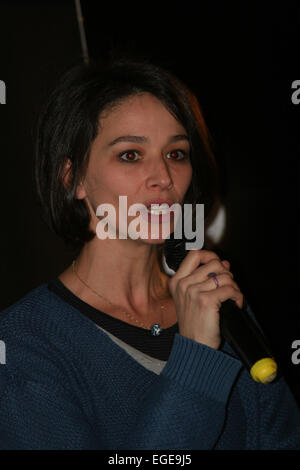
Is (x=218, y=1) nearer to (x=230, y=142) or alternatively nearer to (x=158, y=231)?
(x=230, y=142)

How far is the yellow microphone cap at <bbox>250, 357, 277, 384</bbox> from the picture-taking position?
2.68ft

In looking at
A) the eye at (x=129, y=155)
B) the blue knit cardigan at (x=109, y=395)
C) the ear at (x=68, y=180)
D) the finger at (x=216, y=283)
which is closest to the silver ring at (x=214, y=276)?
the finger at (x=216, y=283)

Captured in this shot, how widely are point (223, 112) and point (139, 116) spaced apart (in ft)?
2.27

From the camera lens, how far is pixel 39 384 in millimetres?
973

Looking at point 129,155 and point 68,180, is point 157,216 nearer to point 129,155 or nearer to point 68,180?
point 129,155

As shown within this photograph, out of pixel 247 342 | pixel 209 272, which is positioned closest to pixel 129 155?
pixel 209 272

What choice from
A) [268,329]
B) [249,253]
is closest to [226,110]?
[249,253]

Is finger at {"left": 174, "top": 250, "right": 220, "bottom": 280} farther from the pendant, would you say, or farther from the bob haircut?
the bob haircut

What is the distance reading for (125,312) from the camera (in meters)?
1.28

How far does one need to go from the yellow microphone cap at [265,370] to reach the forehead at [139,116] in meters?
0.60

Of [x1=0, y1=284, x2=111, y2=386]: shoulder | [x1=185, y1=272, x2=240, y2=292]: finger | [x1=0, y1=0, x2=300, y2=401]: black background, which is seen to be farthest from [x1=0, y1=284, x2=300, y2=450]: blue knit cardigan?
[x1=0, y1=0, x2=300, y2=401]: black background

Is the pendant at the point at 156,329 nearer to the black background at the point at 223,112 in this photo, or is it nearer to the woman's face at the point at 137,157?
the woman's face at the point at 137,157

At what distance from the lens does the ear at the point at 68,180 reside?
1273mm

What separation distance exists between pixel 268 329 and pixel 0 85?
128 cm
